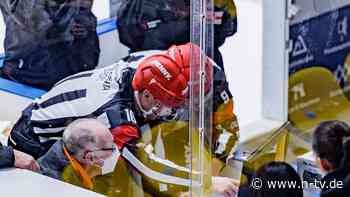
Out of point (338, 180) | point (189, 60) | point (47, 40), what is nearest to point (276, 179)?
point (338, 180)

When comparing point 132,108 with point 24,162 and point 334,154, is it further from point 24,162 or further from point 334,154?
point 334,154

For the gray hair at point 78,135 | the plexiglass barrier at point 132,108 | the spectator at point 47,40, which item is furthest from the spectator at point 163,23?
the gray hair at point 78,135

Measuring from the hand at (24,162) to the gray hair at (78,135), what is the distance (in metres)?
0.10

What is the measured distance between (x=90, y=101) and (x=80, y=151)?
13cm

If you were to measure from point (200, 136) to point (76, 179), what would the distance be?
375 millimetres

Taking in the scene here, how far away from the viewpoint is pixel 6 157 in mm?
1768

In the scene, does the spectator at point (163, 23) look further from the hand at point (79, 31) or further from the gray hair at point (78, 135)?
the gray hair at point (78, 135)

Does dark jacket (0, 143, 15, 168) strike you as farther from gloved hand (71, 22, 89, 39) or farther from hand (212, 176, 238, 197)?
hand (212, 176, 238, 197)

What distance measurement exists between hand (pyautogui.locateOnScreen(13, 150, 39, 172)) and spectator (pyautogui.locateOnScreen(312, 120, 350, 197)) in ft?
2.57

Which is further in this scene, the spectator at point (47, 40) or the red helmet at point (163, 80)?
the spectator at point (47, 40)

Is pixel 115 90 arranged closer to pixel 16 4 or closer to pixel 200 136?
pixel 200 136

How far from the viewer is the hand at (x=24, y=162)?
→ 1797mm

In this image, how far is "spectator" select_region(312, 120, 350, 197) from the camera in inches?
53.9

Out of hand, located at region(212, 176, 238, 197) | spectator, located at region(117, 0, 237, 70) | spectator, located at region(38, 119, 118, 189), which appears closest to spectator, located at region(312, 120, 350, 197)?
hand, located at region(212, 176, 238, 197)
